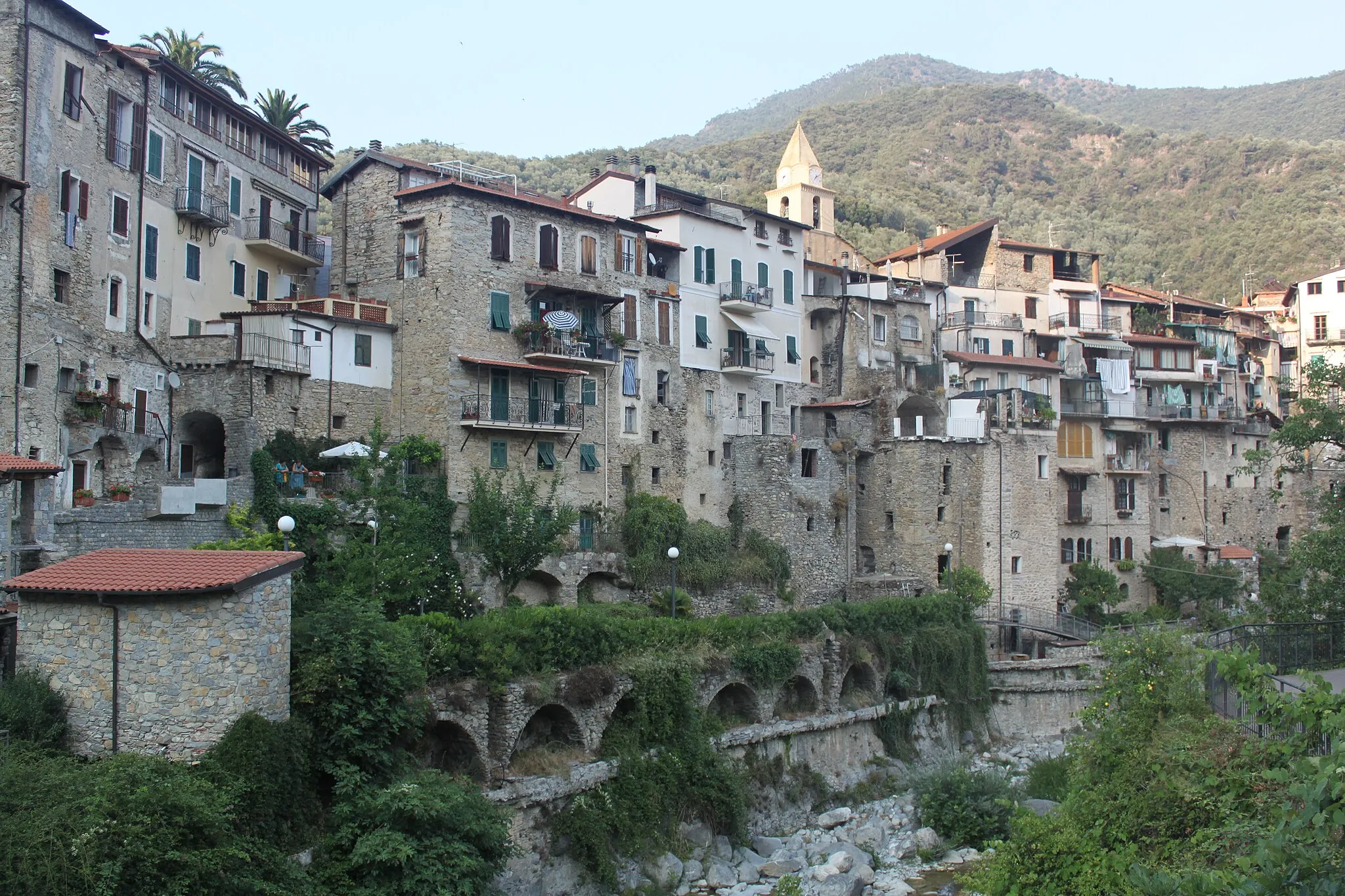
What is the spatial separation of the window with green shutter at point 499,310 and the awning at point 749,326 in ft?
37.0

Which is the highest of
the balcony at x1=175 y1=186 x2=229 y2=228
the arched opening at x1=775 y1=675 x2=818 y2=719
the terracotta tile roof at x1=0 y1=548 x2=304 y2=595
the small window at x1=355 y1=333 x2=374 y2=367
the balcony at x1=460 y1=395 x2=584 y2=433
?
the balcony at x1=175 y1=186 x2=229 y2=228

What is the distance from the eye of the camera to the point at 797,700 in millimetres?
36969

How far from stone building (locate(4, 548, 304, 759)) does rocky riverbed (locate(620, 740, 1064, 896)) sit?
431 inches

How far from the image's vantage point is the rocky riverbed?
2811cm

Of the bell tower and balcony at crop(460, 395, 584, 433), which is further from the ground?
the bell tower

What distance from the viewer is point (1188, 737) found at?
2250cm

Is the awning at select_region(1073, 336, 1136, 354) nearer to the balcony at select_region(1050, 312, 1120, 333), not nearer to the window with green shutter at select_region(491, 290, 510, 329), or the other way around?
the balcony at select_region(1050, 312, 1120, 333)

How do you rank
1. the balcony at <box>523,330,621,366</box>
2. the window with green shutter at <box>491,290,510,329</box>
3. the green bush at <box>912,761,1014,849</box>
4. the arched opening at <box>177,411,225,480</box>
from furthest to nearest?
1. the balcony at <box>523,330,621,366</box>
2. the window with green shutter at <box>491,290,510,329</box>
3. the arched opening at <box>177,411,225,480</box>
4. the green bush at <box>912,761,1014,849</box>

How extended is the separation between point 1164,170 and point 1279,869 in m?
120

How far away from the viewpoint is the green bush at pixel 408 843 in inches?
806

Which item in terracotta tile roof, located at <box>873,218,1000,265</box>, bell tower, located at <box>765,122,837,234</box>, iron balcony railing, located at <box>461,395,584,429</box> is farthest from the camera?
bell tower, located at <box>765,122,837,234</box>

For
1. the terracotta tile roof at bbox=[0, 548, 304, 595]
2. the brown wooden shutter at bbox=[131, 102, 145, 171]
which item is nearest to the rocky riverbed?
the terracotta tile roof at bbox=[0, 548, 304, 595]

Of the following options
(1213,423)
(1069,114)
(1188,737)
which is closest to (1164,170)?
(1069,114)

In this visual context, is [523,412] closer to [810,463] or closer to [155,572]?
[810,463]
